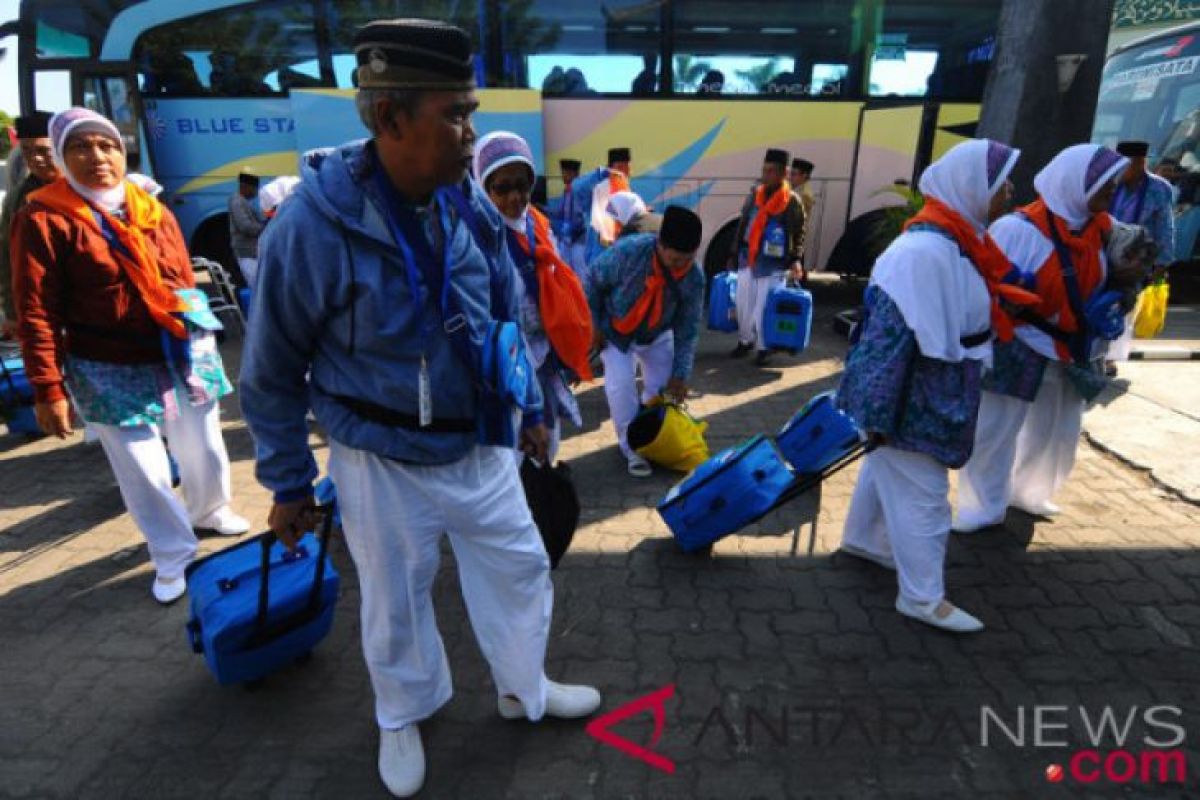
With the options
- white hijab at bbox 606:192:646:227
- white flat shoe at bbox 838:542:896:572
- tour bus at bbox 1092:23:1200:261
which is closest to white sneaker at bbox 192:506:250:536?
white hijab at bbox 606:192:646:227

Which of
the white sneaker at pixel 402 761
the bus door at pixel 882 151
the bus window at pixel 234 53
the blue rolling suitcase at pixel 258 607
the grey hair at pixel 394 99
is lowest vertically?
the white sneaker at pixel 402 761

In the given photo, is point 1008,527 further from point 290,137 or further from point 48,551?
point 290,137

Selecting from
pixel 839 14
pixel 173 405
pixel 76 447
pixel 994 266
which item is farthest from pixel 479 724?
pixel 839 14

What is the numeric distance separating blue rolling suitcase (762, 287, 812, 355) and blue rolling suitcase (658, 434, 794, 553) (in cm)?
315

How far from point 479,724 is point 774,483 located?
5.40 ft

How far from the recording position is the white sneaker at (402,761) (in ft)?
6.93

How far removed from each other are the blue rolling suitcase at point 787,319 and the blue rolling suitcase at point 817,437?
2.59 meters

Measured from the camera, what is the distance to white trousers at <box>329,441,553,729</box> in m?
1.86

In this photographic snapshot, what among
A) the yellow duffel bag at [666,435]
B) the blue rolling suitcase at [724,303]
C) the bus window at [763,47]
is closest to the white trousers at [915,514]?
the yellow duffel bag at [666,435]

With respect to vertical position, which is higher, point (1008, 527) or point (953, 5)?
point (953, 5)

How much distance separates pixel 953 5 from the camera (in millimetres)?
8133

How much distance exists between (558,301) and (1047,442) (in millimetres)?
2706

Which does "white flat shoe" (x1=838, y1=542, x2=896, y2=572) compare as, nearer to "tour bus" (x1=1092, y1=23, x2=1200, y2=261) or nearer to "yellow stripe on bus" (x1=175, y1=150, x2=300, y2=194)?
"yellow stripe on bus" (x1=175, y1=150, x2=300, y2=194)

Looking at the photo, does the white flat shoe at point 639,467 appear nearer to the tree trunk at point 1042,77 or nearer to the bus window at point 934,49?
the tree trunk at point 1042,77
